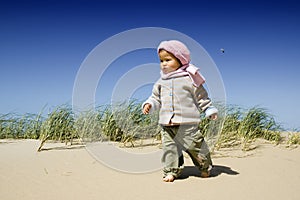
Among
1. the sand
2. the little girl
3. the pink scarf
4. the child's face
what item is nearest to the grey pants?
the little girl

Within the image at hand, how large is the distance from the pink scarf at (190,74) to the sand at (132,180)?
803mm

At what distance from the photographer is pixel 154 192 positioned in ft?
6.99

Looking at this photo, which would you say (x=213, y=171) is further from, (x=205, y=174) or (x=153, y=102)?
(x=153, y=102)

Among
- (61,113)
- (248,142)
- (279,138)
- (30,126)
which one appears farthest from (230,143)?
(30,126)

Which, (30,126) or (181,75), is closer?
(181,75)

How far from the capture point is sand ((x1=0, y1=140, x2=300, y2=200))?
205cm

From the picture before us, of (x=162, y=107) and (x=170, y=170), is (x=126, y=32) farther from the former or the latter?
(x=170, y=170)

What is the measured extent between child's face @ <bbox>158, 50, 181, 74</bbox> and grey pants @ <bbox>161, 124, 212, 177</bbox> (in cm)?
50

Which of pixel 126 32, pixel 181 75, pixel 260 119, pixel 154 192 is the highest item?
pixel 126 32

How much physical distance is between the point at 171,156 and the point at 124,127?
5.64ft

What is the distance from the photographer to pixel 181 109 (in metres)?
2.58

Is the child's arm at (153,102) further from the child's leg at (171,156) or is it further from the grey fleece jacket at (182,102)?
the child's leg at (171,156)

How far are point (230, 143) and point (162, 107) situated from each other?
1.57m

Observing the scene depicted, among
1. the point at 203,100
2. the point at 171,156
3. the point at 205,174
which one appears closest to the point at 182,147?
the point at 171,156
